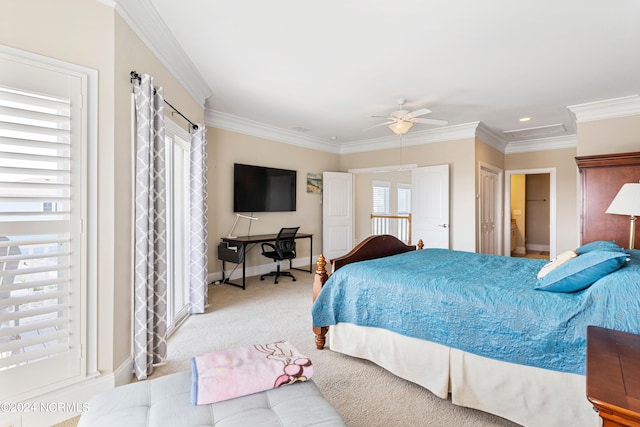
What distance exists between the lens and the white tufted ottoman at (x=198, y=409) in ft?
3.48

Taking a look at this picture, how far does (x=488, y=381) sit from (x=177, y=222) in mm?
3179

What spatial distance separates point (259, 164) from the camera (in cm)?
554

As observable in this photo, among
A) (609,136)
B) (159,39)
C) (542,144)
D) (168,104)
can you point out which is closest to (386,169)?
(542,144)

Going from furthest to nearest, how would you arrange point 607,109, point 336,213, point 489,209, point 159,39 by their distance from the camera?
point 336,213, point 489,209, point 607,109, point 159,39

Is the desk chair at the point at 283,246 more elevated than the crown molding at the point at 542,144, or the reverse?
the crown molding at the point at 542,144

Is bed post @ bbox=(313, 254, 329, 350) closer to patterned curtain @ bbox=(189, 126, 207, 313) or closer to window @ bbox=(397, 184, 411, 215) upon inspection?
patterned curtain @ bbox=(189, 126, 207, 313)

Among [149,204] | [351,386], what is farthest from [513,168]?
[149,204]

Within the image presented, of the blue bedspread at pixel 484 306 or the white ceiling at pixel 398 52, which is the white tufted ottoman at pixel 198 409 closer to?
the blue bedspread at pixel 484 306

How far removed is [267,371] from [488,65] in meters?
3.37

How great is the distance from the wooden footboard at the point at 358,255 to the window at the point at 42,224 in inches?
63.9

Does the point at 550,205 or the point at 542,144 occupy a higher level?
the point at 542,144

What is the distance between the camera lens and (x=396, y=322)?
2174 mm

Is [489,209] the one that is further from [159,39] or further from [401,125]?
[159,39]

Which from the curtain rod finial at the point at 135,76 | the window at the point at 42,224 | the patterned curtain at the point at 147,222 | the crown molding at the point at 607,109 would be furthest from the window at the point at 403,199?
the window at the point at 42,224
